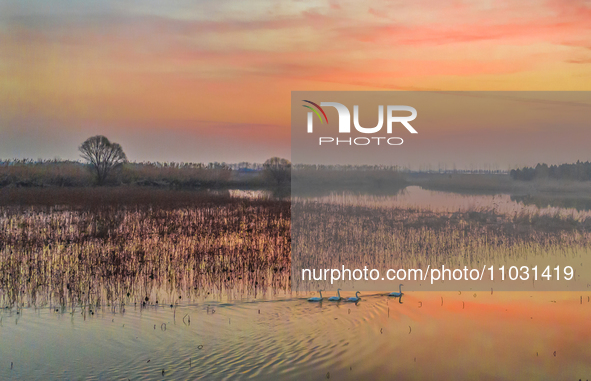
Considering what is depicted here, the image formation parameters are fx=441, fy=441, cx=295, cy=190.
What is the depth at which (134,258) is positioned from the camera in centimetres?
1353

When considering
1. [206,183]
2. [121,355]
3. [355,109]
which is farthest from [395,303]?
[206,183]

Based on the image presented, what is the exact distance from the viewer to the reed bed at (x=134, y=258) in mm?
10281

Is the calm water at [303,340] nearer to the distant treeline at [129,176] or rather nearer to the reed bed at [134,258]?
the reed bed at [134,258]

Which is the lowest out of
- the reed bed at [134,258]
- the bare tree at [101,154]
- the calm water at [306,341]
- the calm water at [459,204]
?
the calm water at [306,341]

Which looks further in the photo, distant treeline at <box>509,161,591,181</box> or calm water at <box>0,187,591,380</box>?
distant treeline at <box>509,161,591,181</box>

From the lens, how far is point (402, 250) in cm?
1577

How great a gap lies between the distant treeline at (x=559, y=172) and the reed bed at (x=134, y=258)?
49.8 m

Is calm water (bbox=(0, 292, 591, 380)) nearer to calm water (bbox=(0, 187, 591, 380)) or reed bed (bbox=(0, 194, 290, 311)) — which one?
calm water (bbox=(0, 187, 591, 380))

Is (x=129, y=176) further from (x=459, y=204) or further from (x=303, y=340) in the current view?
(x=303, y=340)

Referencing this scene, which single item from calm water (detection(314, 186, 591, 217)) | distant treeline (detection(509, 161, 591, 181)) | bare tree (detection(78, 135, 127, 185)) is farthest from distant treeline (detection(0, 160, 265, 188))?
distant treeline (detection(509, 161, 591, 181))

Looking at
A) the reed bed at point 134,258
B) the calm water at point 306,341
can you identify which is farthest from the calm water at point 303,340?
the reed bed at point 134,258

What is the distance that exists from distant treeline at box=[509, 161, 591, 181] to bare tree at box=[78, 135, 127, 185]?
55.7 meters

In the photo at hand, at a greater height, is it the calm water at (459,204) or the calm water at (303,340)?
the calm water at (459,204)

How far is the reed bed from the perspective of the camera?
10281mm
